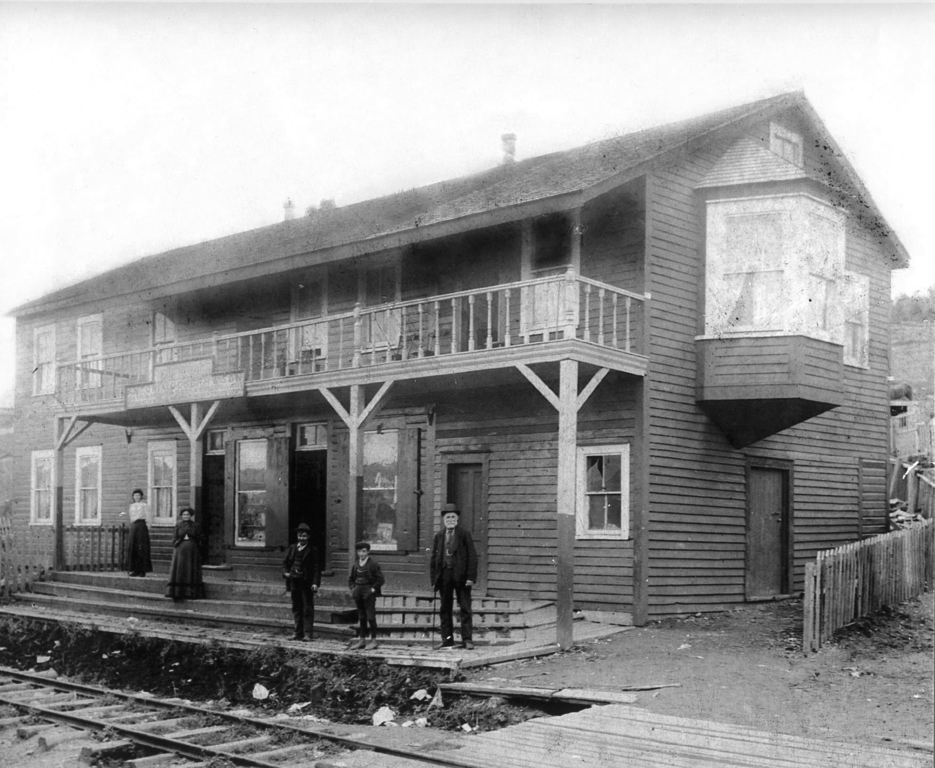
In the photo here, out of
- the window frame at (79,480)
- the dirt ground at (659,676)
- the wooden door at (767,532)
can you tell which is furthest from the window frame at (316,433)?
the wooden door at (767,532)

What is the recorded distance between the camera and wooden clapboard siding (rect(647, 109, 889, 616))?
15.8 meters

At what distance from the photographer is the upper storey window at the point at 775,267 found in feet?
51.7

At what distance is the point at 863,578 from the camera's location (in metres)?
14.9

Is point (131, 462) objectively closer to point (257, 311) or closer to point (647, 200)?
point (257, 311)

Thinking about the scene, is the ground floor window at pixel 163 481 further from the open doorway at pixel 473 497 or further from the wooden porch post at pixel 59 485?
the open doorway at pixel 473 497

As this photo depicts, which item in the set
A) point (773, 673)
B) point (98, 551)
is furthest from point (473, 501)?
point (98, 551)

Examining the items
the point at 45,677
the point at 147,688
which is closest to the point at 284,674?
the point at 147,688

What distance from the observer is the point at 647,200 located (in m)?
15.8

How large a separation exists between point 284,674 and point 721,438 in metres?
7.72

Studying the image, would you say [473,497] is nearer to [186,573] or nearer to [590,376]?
[590,376]

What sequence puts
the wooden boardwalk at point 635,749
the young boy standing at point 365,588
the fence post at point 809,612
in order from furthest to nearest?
the young boy standing at point 365,588 < the fence post at point 809,612 < the wooden boardwalk at point 635,749

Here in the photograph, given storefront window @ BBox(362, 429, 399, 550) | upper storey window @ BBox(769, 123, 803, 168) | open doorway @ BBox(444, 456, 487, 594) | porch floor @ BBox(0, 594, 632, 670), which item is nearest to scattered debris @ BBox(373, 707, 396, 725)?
porch floor @ BBox(0, 594, 632, 670)

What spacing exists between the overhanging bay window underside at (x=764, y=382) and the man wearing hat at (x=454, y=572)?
505 cm

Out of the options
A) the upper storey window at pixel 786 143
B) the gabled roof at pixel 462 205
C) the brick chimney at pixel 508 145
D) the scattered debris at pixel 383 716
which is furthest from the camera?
the brick chimney at pixel 508 145
